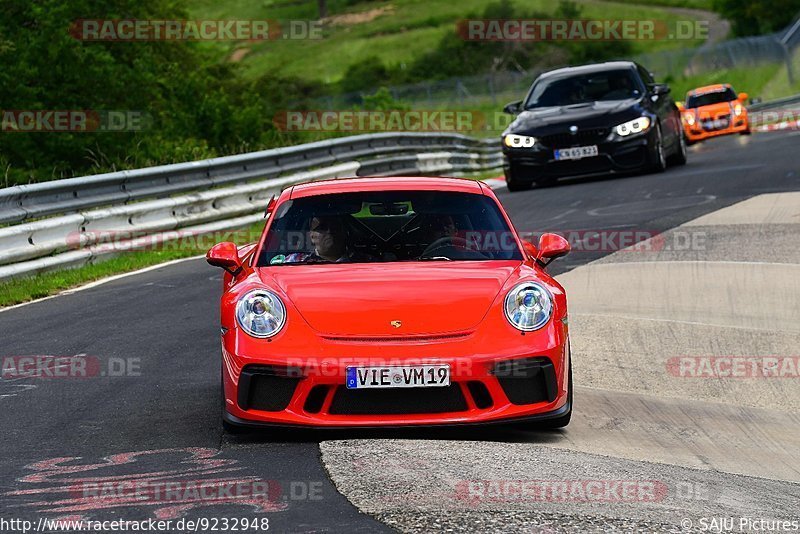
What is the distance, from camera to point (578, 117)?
1967cm

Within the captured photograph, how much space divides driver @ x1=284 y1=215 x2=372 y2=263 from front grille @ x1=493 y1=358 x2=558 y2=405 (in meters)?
1.28

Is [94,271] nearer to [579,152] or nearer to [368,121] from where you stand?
[579,152]

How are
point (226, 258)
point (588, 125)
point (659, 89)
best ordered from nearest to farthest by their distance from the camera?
point (226, 258) < point (588, 125) < point (659, 89)

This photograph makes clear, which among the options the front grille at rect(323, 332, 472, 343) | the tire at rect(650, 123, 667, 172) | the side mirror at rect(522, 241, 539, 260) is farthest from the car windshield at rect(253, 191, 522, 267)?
the tire at rect(650, 123, 667, 172)

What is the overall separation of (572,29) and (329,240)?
304ft

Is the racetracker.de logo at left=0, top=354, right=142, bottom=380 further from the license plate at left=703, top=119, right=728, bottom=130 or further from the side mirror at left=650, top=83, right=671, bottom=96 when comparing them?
the license plate at left=703, top=119, right=728, bottom=130

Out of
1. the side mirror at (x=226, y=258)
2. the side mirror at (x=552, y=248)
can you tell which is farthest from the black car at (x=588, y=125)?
the side mirror at (x=226, y=258)

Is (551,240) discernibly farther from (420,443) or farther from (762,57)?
(762,57)

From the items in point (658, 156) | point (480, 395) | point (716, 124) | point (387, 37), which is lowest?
point (387, 37)

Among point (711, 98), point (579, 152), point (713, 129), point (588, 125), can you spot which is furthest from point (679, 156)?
point (711, 98)

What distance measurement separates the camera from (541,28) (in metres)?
101

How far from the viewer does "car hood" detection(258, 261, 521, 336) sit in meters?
6.56

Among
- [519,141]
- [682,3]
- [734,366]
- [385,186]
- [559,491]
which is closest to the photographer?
[559,491]

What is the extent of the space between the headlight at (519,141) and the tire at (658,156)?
183 cm
